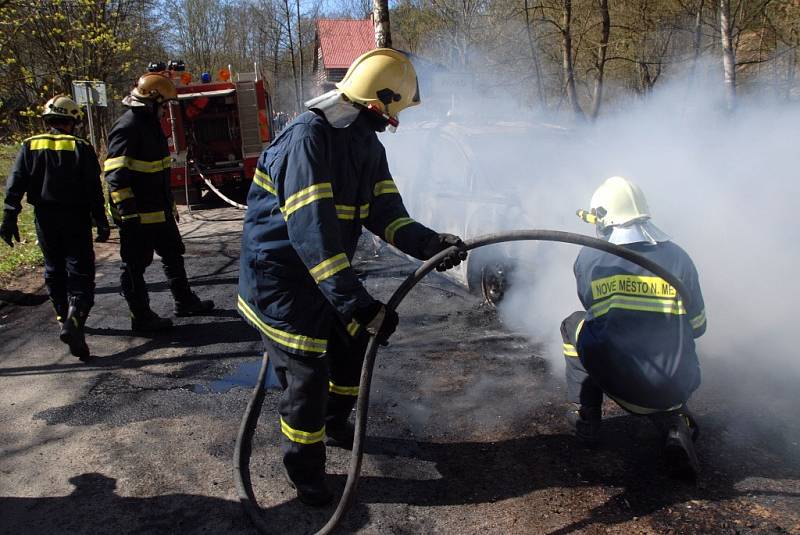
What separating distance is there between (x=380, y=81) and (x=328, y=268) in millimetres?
836

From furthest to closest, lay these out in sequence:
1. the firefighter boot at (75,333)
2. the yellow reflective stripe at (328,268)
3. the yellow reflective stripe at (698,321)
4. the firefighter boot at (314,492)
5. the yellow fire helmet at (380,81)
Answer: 1. the firefighter boot at (75,333)
2. the yellow reflective stripe at (698,321)
3. the firefighter boot at (314,492)
4. the yellow fire helmet at (380,81)
5. the yellow reflective stripe at (328,268)

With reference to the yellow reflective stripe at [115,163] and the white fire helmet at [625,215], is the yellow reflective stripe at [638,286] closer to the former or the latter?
the white fire helmet at [625,215]

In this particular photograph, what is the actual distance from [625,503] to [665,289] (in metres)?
0.95

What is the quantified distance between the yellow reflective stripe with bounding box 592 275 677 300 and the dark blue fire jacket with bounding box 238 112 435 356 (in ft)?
2.87

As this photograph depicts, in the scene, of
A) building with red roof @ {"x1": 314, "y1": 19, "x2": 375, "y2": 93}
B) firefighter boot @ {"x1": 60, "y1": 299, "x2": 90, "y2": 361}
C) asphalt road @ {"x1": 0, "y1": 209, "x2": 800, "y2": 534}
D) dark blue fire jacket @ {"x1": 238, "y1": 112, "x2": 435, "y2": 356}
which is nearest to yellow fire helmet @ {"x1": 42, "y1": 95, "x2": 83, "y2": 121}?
firefighter boot @ {"x1": 60, "y1": 299, "x2": 90, "y2": 361}

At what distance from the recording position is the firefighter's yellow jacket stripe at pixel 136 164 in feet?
15.5

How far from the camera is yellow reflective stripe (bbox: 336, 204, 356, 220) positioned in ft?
8.70

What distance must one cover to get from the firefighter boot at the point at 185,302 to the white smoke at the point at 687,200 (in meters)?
2.39

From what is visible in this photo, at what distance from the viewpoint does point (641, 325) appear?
2836 millimetres

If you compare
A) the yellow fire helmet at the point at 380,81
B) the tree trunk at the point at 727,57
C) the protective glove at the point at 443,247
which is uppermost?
the tree trunk at the point at 727,57

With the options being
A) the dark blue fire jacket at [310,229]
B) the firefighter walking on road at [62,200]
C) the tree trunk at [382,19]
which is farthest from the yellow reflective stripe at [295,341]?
the tree trunk at [382,19]

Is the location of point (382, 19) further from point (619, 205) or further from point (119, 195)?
point (619, 205)

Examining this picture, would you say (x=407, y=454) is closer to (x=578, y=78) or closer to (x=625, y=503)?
(x=625, y=503)

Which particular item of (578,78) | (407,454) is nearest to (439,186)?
(407,454)
